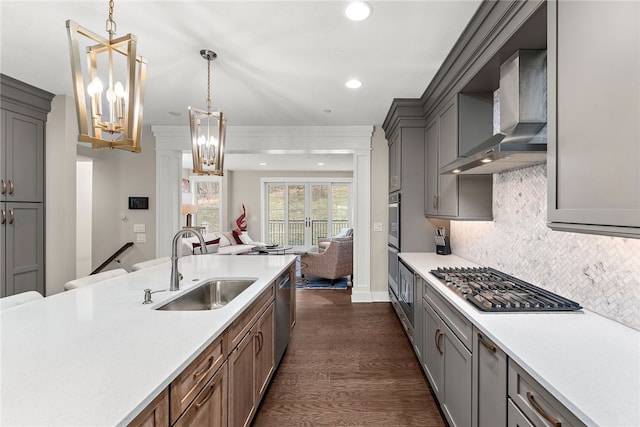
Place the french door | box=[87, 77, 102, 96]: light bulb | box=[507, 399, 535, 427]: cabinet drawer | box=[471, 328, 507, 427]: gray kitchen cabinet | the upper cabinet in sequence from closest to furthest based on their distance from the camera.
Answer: box=[507, 399, 535, 427]: cabinet drawer
box=[471, 328, 507, 427]: gray kitchen cabinet
box=[87, 77, 102, 96]: light bulb
the upper cabinet
the french door

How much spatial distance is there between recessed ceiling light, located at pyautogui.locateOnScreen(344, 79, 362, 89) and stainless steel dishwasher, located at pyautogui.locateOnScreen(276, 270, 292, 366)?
6.28 feet

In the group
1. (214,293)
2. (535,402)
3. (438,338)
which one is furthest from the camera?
(214,293)

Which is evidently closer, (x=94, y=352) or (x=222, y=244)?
(x=94, y=352)

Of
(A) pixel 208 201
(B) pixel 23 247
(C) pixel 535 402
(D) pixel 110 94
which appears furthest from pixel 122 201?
(C) pixel 535 402

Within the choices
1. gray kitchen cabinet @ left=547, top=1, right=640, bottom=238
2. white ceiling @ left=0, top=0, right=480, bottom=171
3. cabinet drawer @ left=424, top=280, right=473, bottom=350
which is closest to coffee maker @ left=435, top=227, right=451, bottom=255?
cabinet drawer @ left=424, top=280, right=473, bottom=350

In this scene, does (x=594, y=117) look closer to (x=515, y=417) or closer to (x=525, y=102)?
(x=525, y=102)

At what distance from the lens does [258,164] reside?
25.9 ft

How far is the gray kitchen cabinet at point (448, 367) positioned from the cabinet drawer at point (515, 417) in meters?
0.32

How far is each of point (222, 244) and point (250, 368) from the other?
592 cm

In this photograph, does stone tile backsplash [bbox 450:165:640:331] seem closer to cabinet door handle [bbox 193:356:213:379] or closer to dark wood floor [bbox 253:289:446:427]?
dark wood floor [bbox 253:289:446:427]

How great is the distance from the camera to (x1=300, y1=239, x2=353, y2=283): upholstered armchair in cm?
530

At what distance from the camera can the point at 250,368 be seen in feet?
5.39

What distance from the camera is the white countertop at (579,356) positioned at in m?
0.75

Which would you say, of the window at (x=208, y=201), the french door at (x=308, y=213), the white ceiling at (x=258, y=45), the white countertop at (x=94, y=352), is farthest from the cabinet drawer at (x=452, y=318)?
the window at (x=208, y=201)
